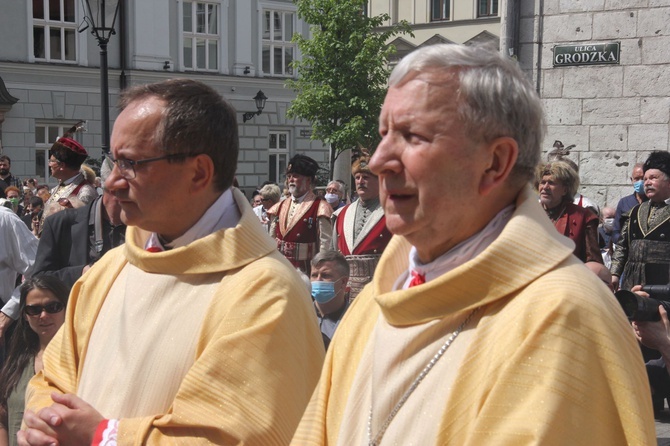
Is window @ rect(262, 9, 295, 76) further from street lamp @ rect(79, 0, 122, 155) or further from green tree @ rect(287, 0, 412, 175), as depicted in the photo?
street lamp @ rect(79, 0, 122, 155)

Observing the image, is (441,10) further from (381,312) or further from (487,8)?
(381,312)

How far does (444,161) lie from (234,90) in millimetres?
29456

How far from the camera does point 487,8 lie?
39.4 meters

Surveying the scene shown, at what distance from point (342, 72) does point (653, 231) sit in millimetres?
16199

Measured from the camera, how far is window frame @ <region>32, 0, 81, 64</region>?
27203mm

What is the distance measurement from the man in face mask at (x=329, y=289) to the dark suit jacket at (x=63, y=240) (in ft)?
4.42

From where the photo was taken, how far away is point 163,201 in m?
2.78

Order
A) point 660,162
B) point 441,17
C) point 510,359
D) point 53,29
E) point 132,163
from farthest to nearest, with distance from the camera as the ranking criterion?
point 441,17, point 53,29, point 660,162, point 132,163, point 510,359

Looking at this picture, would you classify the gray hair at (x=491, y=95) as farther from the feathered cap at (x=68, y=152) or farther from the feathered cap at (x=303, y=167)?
the feathered cap at (x=303, y=167)

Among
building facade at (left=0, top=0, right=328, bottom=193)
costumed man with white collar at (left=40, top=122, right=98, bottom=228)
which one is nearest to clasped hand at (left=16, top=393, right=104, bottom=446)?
costumed man with white collar at (left=40, top=122, right=98, bottom=228)

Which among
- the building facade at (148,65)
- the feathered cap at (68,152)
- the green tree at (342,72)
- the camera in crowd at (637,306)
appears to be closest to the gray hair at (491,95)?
the camera in crowd at (637,306)

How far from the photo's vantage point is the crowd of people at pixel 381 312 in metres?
1.84

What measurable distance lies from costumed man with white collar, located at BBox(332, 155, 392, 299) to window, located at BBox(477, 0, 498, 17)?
32529mm

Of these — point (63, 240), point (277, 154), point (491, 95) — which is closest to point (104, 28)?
point (63, 240)
